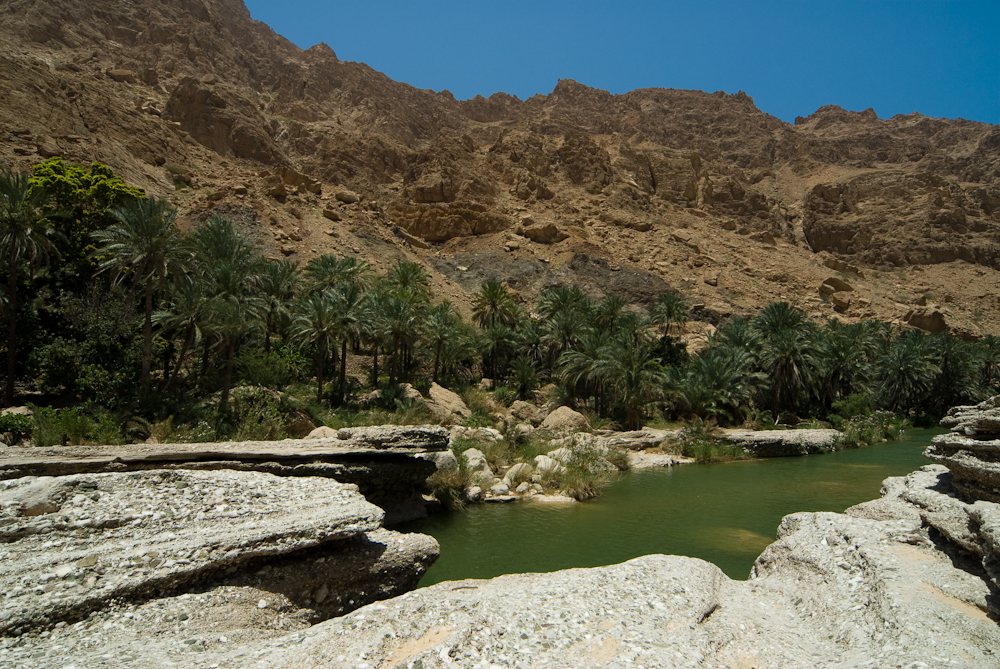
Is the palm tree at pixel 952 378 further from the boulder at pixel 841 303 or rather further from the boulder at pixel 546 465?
the boulder at pixel 546 465

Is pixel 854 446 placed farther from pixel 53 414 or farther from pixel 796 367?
pixel 53 414

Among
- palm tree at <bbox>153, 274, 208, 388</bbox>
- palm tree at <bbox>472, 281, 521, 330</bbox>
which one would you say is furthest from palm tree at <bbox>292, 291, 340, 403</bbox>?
palm tree at <bbox>472, 281, 521, 330</bbox>

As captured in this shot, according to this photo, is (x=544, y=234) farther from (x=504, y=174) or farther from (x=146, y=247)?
(x=146, y=247)

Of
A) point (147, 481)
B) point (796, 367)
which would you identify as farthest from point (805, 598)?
point (796, 367)

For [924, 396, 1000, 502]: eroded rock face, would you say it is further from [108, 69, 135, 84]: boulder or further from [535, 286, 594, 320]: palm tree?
[108, 69, 135, 84]: boulder

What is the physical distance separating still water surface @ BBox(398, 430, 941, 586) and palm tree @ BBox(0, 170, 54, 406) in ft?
55.6

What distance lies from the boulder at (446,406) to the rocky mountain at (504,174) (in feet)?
72.4

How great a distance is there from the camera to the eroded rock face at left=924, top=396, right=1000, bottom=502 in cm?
967

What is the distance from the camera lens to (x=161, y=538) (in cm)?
781

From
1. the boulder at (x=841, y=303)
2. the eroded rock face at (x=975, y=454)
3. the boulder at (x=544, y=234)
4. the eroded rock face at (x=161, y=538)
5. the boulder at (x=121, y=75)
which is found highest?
the boulder at (x=121, y=75)

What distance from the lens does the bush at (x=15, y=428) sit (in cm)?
1577

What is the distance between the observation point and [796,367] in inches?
1463

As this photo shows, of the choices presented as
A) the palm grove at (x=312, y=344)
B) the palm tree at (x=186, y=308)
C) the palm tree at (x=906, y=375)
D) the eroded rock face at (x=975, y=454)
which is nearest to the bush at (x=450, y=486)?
the palm grove at (x=312, y=344)

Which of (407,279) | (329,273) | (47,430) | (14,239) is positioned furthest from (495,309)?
(47,430)
